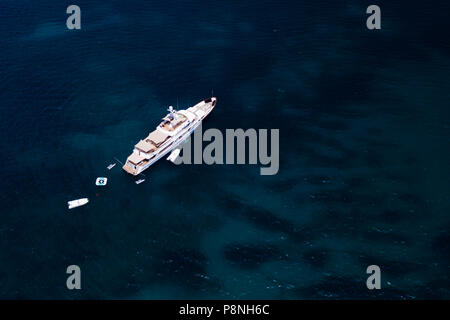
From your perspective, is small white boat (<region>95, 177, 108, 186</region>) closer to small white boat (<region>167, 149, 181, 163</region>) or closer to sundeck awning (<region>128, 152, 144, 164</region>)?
sundeck awning (<region>128, 152, 144, 164</region>)

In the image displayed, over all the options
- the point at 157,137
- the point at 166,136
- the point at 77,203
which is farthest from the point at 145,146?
the point at 77,203

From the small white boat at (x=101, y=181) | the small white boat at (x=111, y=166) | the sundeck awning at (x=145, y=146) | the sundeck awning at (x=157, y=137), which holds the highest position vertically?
the sundeck awning at (x=157, y=137)

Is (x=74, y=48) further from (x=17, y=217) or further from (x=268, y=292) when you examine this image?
(x=268, y=292)

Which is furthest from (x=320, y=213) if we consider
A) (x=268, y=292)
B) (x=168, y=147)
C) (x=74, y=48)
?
(x=74, y=48)

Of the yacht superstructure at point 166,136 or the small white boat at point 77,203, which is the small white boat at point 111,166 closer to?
the yacht superstructure at point 166,136

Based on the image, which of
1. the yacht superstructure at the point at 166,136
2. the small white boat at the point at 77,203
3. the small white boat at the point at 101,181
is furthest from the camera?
the yacht superstructure at the point at 166,136

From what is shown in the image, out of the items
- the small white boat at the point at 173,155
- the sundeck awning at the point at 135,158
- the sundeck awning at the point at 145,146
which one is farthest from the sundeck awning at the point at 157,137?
the sundeck awning at the point at 135,158
